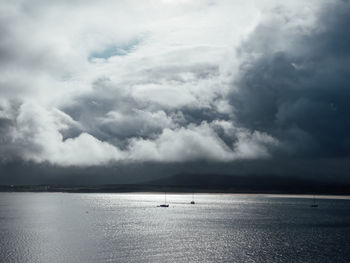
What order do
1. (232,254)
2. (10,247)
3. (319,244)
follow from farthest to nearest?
(319,244) < (10,247) < (232,254)

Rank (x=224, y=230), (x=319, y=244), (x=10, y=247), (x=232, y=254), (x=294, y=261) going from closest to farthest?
(x=294, y=261)
(x=232, y=254)
(x=10, y=247)
(x=319, y=244)
(x=224, y=230)

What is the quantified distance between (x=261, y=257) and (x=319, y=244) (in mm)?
32384

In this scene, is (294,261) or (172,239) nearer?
(294,261)

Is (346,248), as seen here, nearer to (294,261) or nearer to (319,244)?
(319,244)

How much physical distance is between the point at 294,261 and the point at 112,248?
50.3m

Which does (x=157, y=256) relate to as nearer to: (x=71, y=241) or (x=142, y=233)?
(x=71, y=241)

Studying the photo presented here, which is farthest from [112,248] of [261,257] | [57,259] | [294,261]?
[294,261]

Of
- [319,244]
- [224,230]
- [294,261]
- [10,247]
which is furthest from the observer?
[224,230]

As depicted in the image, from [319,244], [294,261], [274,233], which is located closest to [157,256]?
[294,261]

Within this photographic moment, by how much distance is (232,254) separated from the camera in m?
107

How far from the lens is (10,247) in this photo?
115 meters

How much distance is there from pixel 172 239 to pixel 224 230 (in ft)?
117

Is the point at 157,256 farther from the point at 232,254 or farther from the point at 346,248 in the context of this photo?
the point at 346,248

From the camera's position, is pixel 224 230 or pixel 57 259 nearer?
pixel 57 259
